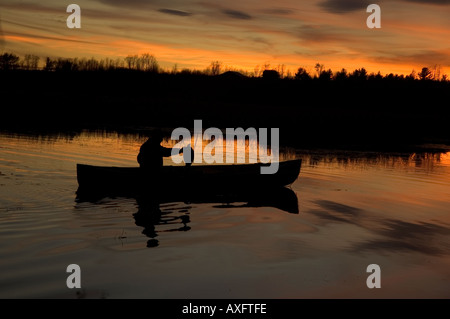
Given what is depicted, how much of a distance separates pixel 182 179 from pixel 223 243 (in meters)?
5.35

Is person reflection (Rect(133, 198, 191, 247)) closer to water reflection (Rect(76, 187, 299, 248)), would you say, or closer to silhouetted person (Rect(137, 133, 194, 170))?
water reflection (Rect(76, 187, 299, 248))

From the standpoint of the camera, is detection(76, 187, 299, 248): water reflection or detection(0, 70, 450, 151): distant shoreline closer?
detection(76, 187, 299, 248): water reflection

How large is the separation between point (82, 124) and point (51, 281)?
3213 centimetres

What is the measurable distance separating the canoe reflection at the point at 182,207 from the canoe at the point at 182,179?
360mm

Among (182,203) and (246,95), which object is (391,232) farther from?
(246,95)

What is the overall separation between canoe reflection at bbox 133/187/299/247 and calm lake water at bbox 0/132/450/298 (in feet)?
0.25

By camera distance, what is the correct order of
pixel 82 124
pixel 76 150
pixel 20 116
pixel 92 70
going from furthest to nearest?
pixel 92 70 < pixel 20 116 < pixel 82 124 < pixel 76 150

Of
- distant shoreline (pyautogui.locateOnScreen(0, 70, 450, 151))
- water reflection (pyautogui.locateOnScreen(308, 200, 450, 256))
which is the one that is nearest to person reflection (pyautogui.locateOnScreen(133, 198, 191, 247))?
water reflection (pyautogui.locateOnScreen(308, 200, 450, 256))

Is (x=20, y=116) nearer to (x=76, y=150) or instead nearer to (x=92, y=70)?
(x=76, y=150)

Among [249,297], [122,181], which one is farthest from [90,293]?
[122,181]

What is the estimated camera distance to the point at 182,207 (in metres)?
13.7

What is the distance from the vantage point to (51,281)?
7.36 m

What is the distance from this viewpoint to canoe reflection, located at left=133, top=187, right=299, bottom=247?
11.2 metres

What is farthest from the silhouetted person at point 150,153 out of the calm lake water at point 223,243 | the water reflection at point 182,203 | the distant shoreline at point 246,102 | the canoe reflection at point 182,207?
the distant shoreline at point 246,102
